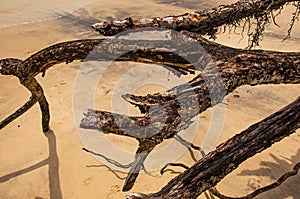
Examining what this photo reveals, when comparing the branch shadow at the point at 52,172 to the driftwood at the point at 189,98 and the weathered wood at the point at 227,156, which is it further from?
the weathered wood at the point at 227,156

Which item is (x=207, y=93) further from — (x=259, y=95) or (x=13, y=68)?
(x=259, y=95)

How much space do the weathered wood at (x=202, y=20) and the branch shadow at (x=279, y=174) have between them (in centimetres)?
214

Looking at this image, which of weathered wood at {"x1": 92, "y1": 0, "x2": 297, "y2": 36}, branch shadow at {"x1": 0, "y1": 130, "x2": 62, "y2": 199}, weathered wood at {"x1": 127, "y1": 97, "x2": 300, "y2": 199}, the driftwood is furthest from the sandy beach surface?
weathered wood at {"x1": 127, "y1": 97, "x2": 300, "y2": 199}

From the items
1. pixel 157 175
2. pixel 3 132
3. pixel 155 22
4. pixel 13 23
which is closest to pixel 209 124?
pixel 157 175

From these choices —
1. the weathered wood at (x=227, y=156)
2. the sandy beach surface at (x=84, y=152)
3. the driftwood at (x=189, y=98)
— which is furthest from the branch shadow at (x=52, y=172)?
the weathered wood at (x=227, y=156)

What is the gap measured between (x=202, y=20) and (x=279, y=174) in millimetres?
2579

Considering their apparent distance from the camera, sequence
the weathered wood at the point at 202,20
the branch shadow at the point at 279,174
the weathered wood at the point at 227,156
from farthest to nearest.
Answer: the branch shadow at the point at 279,174 → the weathered wood at the point at 202,20 → the weathered wood at the point at 227,156

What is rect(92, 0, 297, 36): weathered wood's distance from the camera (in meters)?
2.44

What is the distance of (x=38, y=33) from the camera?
1030 cm

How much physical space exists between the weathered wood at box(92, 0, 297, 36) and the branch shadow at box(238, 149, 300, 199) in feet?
7.02

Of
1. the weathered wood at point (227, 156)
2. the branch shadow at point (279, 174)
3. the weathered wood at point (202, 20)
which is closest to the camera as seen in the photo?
the weathered wood at point (227, 156)

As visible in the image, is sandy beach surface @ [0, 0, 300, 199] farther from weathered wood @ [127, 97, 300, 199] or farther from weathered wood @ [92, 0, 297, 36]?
weathered wood @ [127, 97, 300, 199]

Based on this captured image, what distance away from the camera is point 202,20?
275cm

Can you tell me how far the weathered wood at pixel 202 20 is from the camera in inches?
95.9
